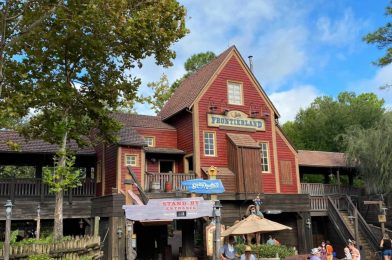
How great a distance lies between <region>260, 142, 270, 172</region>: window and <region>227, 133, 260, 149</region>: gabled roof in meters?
1.24

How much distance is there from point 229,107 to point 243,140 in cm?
211

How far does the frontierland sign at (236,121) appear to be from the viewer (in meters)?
22.8

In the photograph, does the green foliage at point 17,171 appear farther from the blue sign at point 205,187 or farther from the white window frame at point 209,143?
the blue sign at point 205,187

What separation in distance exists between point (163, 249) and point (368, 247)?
10837 millimetres

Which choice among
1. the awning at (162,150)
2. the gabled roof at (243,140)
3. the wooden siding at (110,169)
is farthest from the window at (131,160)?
the gabled roof at (243,140)

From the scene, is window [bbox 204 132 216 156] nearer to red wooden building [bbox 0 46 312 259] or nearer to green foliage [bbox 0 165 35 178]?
red wooden building [bbox 0 46 312 259]

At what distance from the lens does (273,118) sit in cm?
2483

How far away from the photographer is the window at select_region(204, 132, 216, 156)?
22.3 m

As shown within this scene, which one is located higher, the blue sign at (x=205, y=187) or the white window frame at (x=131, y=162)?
the white window frame at (x=131, y=162)

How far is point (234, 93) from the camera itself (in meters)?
23.9

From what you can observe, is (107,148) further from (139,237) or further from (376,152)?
(376,152)

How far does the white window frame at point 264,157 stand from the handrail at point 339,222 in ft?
14.5

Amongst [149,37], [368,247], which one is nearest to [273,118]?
[368,247]

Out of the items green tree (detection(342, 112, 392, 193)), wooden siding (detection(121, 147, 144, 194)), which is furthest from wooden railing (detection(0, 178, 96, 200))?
green tree (detection(342, 112, 392, 193))
